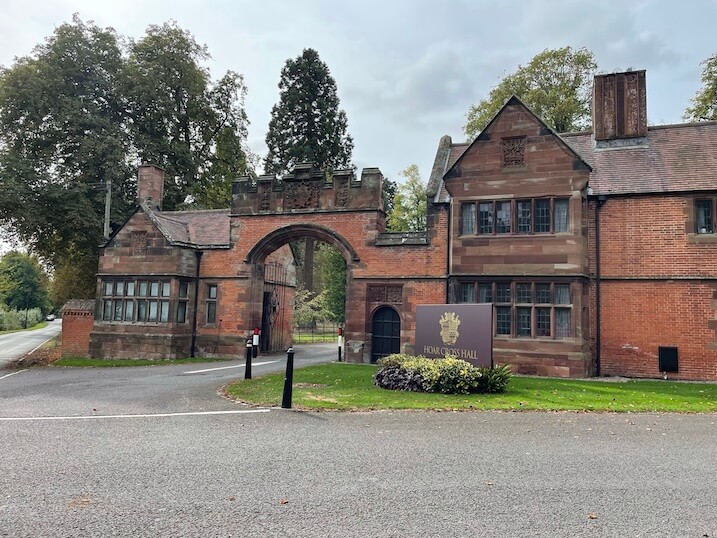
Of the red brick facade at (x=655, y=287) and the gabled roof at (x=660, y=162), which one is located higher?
the gabled roof at (x=660, y=162)

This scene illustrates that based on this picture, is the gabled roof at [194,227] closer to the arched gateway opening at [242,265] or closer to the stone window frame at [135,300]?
the arched gateway opening at [242,265]

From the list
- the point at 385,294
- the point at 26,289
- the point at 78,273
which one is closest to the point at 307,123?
the point at 78,273

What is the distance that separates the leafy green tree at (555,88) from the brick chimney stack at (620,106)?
Answer: 587 inches

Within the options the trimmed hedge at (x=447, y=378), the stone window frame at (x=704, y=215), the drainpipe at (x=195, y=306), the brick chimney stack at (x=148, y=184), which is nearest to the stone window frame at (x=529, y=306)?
the stone window frame at (x=704, y=215)

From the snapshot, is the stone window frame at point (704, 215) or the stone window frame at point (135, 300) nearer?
the stone window frame at point (704, 215)

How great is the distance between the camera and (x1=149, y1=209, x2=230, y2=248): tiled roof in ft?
75.8

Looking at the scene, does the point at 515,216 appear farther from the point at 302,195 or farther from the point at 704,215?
the point at 302,195

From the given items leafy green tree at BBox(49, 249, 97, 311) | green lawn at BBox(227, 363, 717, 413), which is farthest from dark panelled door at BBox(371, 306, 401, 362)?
leafy green tree at BBox(49, 249, 97, 311)

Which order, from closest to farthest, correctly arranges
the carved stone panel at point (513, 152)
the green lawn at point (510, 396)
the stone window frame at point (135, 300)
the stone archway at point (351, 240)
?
the green lawn at point (510, 396) → the carved stone panel at point (513, 152) → the stone archway at point (351, 240) → the stone window frame at point (135, 300)

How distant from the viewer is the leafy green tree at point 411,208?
45.7 metres

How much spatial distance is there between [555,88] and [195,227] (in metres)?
27.3

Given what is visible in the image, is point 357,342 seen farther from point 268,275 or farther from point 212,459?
point 212,459

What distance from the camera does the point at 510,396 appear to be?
38.2 feet

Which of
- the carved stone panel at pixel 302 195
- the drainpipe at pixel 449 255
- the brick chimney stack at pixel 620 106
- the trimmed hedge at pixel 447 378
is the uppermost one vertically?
the brick chimney stack at pixel 620 106
